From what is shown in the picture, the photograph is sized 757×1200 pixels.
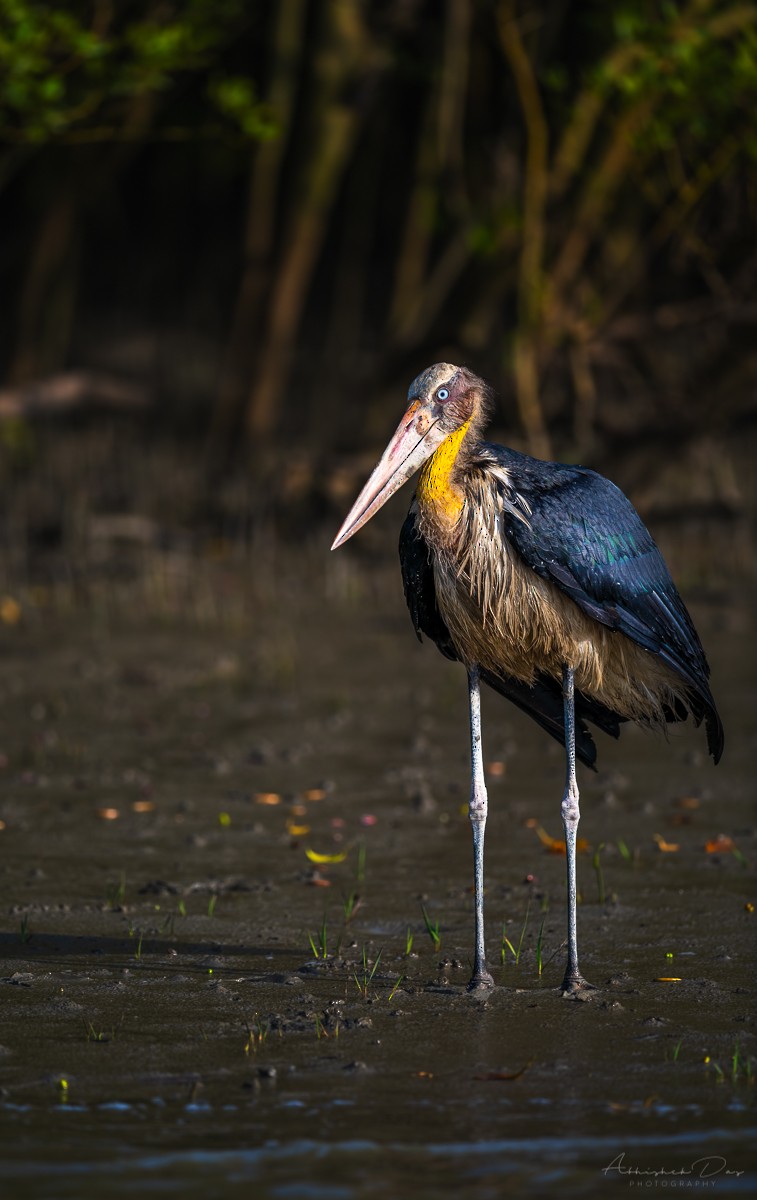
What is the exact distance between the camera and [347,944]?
589cm

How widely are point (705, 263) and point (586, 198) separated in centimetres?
104

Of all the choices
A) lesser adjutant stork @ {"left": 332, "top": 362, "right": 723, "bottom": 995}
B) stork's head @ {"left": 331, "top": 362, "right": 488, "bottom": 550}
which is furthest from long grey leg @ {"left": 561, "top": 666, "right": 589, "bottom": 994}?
stork's head @ {"left": 331, "top": 362, "right": 488, "bottom": 550}

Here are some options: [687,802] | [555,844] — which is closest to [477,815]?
[555,844]

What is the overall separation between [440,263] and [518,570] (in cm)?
963

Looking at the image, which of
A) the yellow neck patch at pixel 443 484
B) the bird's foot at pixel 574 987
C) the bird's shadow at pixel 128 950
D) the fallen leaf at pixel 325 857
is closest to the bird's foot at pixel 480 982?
the bird's foot at pixel 574 987

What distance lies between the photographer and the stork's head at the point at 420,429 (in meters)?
5.65

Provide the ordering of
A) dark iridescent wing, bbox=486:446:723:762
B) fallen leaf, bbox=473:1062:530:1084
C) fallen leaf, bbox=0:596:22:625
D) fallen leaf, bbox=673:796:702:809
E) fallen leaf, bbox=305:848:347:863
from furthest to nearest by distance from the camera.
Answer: fallen leaf, bbox=0:596:22:625 → fallen leaf, bbox=673:796:702:809 → fallen leaf, bbox=305:848:347:863 → dark iridescent wing, bbox=486:446:723:762 → fallen leaf, bbox=473:1062:530:1084

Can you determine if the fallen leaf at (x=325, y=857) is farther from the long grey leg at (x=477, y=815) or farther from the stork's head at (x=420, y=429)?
the stork's head at (x=420, y=429)

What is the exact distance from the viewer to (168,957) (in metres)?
5.74

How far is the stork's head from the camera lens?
565cm

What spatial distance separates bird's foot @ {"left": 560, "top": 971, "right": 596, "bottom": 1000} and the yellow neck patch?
1.36 m

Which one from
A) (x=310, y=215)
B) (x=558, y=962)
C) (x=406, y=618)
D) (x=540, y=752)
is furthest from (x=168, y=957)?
(x=310, y=215)

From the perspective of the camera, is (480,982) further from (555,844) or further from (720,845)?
(720,845)

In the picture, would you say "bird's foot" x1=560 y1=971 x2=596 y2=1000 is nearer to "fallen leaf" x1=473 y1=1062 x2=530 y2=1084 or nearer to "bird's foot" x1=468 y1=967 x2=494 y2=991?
"bird's foot" x1=468 y1=967 x2=494 y2=991
